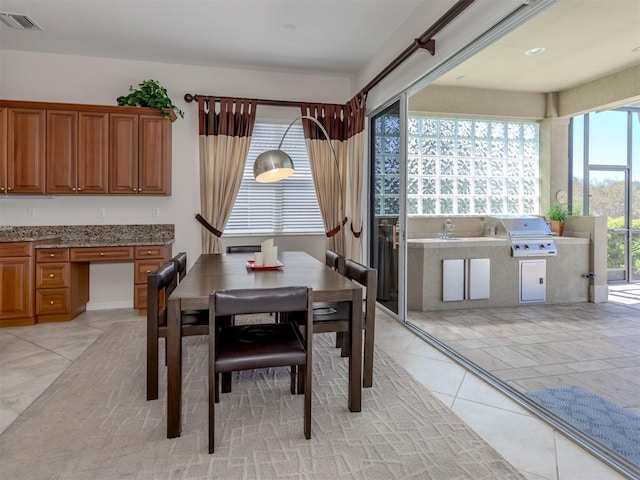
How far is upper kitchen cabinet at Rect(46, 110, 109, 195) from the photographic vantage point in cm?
429

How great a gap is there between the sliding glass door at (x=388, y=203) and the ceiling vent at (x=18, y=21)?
3.65 metres

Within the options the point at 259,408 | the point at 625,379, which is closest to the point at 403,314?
the point at 625,379

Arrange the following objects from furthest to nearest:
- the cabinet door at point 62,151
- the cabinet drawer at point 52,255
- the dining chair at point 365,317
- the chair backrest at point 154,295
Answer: the cabinet door at point 62,151 → the cabinet drawer at point 52,255 → the dining chair at point 365,317 → the chair backrest at point 154,295

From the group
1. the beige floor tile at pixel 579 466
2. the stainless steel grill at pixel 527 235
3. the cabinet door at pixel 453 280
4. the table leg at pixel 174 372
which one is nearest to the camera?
the beige floor tile at pixel 579 466

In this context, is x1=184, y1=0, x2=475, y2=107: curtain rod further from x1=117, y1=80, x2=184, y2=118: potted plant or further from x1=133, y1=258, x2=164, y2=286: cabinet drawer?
x1=133, y1=258, x2=164, y2=286: cabinet drawer

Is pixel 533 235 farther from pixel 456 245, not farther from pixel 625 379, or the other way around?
pixel 625 379

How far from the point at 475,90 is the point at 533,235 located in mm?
2192

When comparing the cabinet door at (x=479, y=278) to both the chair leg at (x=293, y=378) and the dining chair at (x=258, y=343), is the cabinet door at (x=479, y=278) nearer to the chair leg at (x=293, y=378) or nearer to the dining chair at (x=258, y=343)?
the chair leg at (x=293, y=378)

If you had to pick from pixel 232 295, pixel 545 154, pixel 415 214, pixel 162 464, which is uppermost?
pixel 545 154

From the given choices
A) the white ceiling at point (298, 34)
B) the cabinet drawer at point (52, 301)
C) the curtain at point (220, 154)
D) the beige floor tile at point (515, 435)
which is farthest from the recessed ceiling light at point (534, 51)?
the cabinet drawer at point (52, 301)

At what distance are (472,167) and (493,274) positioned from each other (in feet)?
5.35

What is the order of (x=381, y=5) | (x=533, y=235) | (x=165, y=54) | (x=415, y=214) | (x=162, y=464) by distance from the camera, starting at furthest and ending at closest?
(x=415, y=214) → (x=533, y=235) → (x=165, y=54) → (x=381, y=5) → (x=162, y=464)

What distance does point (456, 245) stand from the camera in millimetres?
4734

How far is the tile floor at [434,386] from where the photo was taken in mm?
1814
